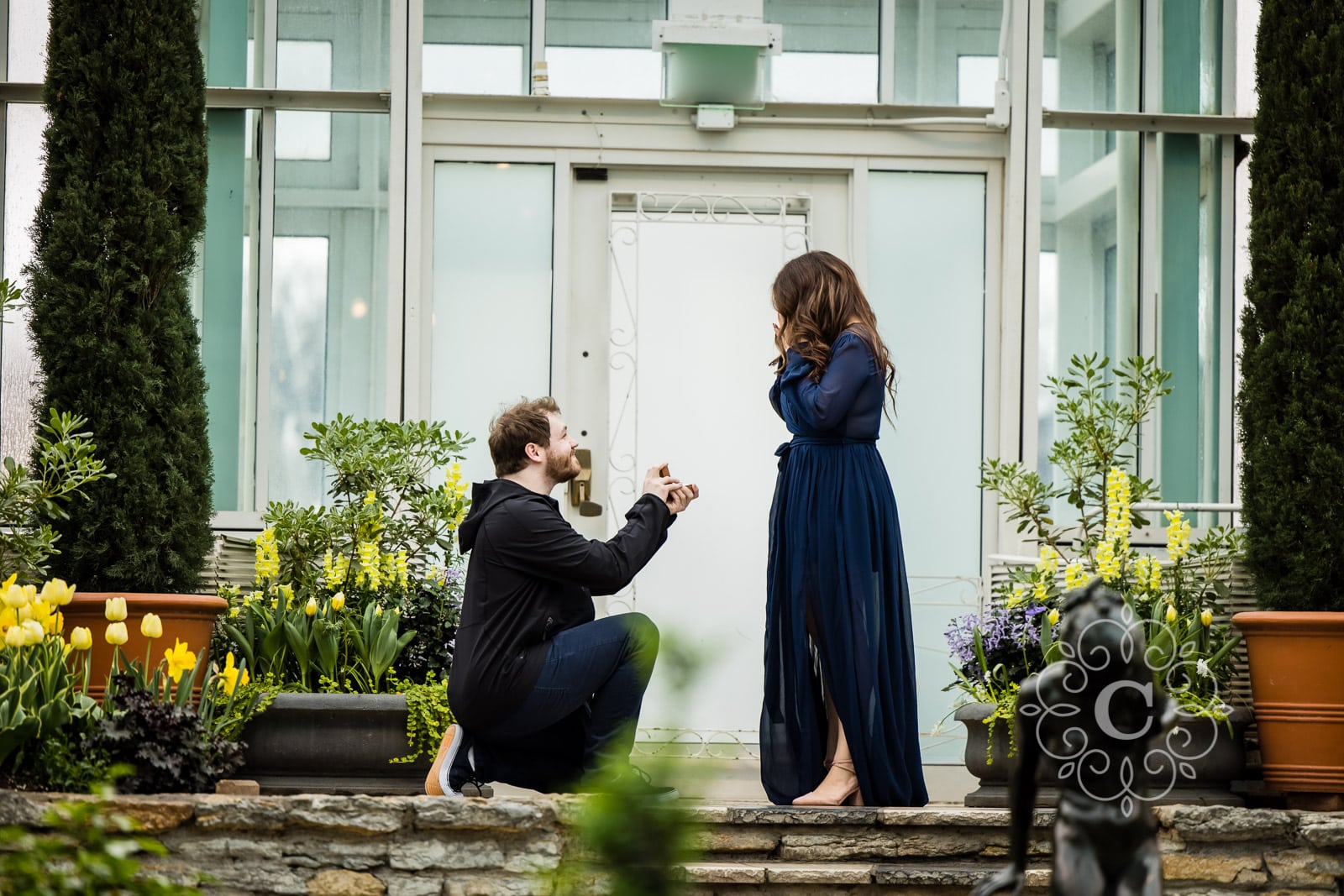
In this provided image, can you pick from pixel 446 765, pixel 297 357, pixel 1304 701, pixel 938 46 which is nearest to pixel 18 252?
pixel 297 357

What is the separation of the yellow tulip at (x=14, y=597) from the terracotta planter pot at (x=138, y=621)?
0.81m

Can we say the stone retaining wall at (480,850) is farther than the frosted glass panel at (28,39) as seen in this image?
No

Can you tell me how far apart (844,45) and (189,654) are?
137 inches

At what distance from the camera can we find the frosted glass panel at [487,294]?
575 centimetres

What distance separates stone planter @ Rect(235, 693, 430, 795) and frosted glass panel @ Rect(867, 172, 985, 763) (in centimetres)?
211

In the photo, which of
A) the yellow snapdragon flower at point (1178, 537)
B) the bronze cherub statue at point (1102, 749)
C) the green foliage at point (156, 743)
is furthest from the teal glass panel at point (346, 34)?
the bronze cherub statue at point (1102, 749)

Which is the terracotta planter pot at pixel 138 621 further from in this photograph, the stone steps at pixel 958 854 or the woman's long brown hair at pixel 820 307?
the woman's long brown hair at pixel 820 307

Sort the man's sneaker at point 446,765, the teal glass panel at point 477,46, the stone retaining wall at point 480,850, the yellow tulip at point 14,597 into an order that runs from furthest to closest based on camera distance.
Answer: the teal glass panel at point 477,46, the man's sneaker at point 446,765, the yellow tulip at point 14,597, the stone retaining wall at point 480,850

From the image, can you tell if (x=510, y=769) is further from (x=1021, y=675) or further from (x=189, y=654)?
(x=1021, y=675)

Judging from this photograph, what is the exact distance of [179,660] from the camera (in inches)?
154

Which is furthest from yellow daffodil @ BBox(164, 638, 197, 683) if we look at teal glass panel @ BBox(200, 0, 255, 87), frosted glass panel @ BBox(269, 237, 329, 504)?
teal glass panel @ BBox(200, 0, 255, 87)

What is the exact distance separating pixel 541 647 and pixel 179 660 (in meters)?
0.95

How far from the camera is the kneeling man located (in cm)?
379

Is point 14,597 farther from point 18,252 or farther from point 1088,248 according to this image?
point 1088,248
